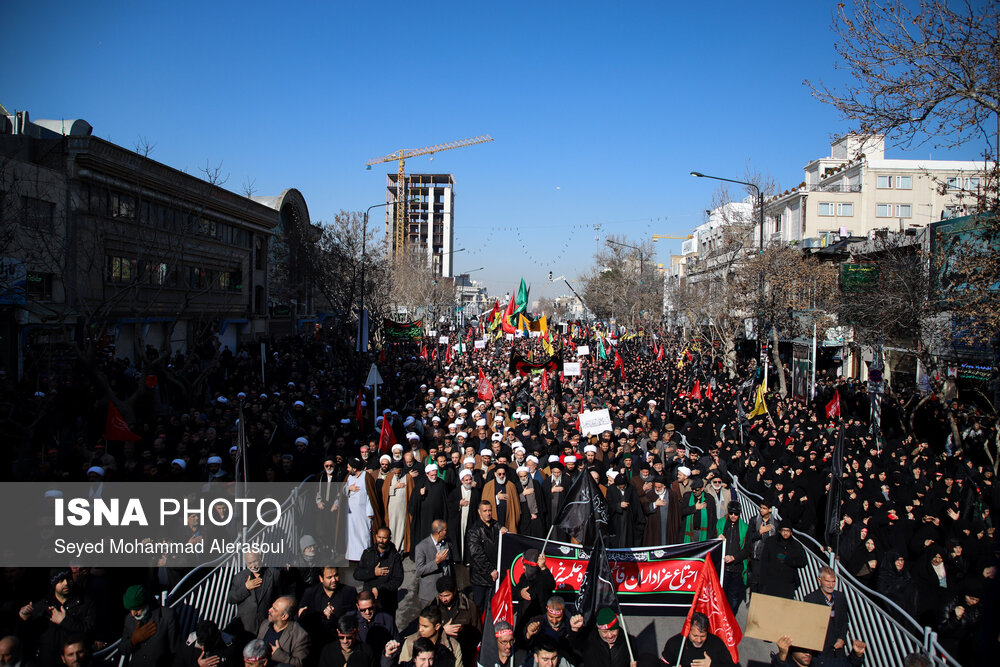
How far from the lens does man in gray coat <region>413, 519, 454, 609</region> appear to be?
22.2 feet

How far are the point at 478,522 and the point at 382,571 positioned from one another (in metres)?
1.20

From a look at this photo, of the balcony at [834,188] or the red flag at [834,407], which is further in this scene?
the balcony at [834,188]

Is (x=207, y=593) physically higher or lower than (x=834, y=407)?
lower

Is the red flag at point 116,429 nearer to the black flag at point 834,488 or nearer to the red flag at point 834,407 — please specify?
the black flag at point 834,488

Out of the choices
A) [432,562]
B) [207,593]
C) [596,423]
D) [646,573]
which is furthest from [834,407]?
[207,593]

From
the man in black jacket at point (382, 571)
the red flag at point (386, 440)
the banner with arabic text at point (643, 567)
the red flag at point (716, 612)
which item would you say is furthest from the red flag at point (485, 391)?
the red flag at point (716, 612)

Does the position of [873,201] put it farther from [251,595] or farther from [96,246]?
[251,595]

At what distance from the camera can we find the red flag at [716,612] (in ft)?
18.7

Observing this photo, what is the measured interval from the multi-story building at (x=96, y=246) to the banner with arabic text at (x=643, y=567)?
429 inches

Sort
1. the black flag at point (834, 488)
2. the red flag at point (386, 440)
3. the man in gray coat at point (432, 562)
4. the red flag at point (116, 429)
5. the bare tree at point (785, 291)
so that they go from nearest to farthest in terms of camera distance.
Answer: the man in gray coat at point (432, 562) < the black flag at point (834, 488) < the red flag at point (116, 429) < the red flag at point (386, 440) < the bare tree at point (785, 291)

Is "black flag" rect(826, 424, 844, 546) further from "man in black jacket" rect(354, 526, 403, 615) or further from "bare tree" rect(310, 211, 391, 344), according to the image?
"bare tree" rect(310, 211, 391, 344)

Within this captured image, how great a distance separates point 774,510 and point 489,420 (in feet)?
25.3

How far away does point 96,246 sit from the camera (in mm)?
19344

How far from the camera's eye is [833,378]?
29203 millimetres
